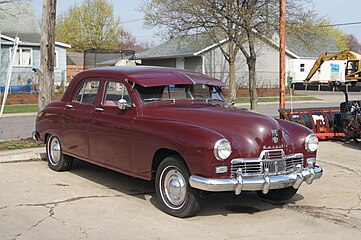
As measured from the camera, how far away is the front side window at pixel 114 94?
22.9 feet

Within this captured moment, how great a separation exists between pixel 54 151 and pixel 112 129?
2.23m

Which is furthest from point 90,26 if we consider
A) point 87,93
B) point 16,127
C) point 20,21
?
point 87,93

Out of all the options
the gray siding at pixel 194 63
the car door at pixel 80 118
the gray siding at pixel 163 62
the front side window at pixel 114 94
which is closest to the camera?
the front side window at pixel 114 94

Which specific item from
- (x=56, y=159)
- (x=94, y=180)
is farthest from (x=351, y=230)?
(x=56, y=159)

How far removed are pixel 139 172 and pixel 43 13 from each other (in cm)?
654

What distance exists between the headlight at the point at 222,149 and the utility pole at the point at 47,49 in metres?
7.05

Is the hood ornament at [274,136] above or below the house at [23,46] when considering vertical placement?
below

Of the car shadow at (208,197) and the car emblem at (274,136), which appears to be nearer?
the car emblem at (274,136)

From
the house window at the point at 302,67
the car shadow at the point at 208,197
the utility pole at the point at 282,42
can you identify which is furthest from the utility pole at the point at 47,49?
the house window at the point at 302,67

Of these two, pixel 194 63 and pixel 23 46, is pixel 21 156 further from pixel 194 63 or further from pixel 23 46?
pixel 194 63

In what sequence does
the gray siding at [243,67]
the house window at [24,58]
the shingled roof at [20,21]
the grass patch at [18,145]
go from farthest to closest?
the gray siding at [243,67], the shingled roof at [20,21], the house window at [24,58], the grass patch at [18,145]

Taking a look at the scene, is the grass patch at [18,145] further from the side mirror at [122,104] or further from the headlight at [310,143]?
the headlight at [310,143]

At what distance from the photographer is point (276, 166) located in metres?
5.89

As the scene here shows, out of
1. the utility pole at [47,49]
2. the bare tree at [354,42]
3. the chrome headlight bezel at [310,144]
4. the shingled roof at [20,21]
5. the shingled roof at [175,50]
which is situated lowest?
the chrome headlight bezel at [310,144]
